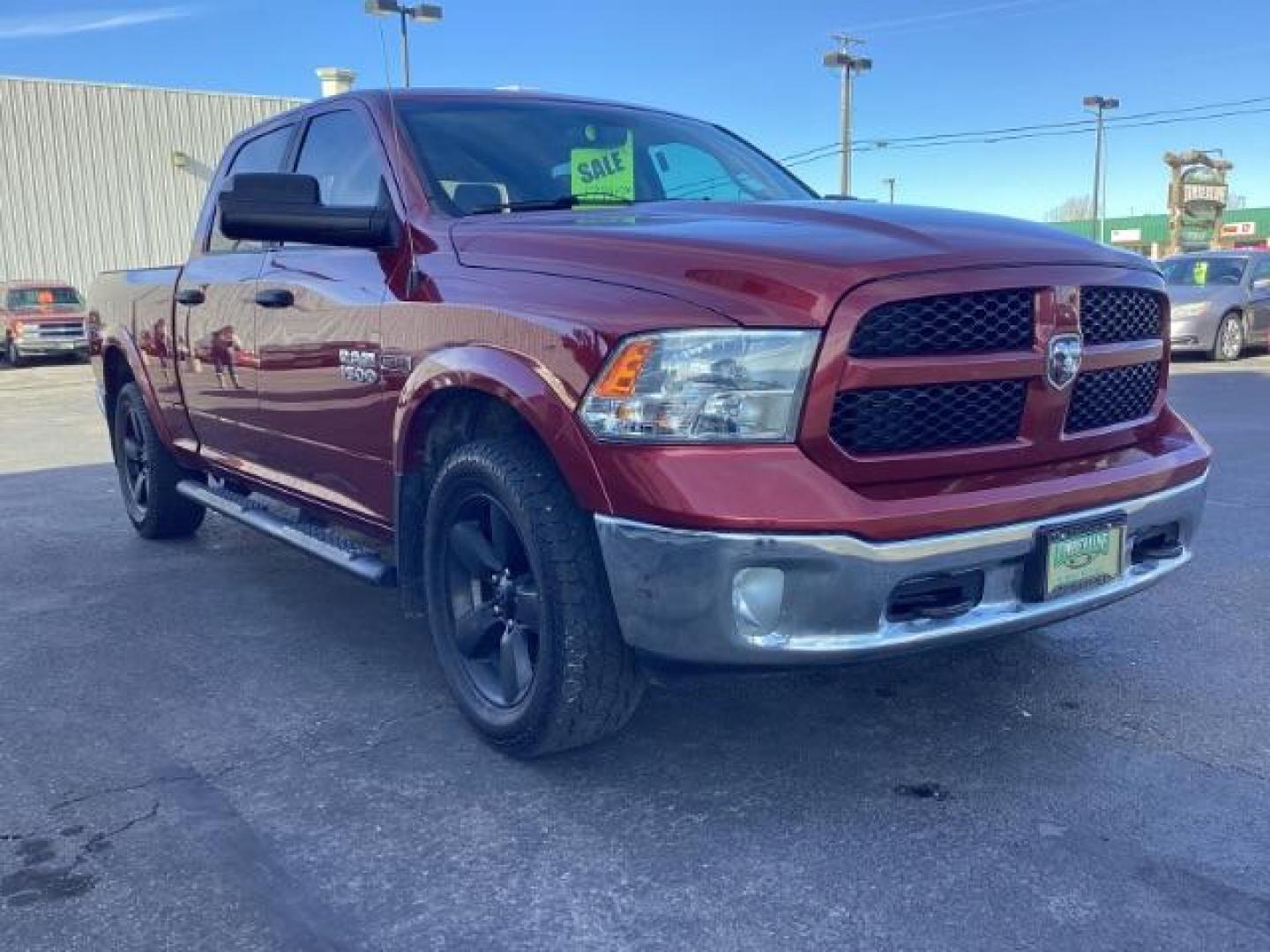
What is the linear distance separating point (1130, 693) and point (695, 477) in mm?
1897

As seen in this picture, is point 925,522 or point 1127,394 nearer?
point 925,522

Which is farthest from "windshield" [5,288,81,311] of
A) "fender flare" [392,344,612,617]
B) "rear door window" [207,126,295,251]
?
"fender flare" [392,344,612,617]

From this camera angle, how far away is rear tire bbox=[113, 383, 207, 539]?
5711 mm

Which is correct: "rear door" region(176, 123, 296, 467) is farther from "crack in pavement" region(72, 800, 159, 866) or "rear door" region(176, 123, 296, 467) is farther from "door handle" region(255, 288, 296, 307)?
"crack in pavement" region(72, 800, 159, 866)

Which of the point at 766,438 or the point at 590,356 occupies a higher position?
the point at 590,356

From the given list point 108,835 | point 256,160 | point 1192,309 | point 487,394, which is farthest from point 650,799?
point 1192,309

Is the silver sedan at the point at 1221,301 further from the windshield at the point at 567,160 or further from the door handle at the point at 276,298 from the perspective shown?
the door handle at the point at 276,298

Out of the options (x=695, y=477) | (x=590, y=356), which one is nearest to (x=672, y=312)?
(x=590, y=356)

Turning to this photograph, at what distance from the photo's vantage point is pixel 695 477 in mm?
2506

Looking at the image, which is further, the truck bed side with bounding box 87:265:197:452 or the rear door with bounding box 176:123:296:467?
the truck bed side with bounding box 87:265:197:452

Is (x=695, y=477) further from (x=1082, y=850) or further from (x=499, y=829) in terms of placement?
(x=1082, y=850)

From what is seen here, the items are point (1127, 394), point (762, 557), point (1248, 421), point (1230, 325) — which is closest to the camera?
point (762, 557)

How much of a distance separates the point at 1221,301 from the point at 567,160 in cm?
1445

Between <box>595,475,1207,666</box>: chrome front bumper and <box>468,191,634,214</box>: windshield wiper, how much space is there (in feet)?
4.47
